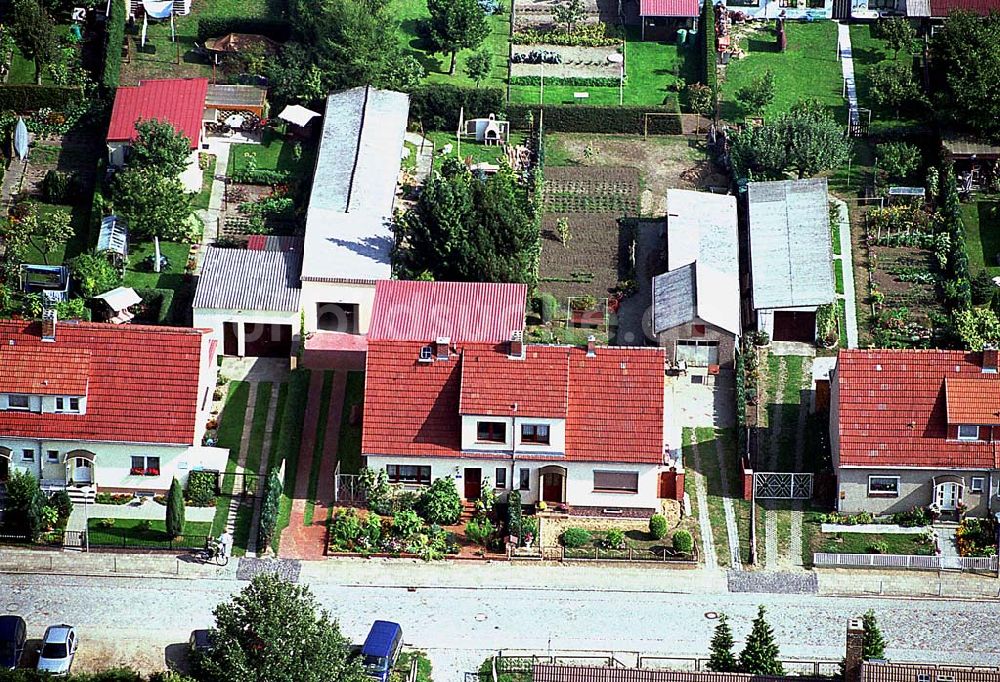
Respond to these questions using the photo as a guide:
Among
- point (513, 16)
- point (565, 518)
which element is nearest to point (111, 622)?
point (565, 518)

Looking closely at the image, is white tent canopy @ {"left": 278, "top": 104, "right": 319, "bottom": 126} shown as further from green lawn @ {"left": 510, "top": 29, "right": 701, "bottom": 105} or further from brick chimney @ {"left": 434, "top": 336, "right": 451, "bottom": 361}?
brick chimney @ {"left": 434, "top": 336, "right": 451, "bottom": 361}

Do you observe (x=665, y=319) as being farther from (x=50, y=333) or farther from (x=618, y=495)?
(x=50, y=333)

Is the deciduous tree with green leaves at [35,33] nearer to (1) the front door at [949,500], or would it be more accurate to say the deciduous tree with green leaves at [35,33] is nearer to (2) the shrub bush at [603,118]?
(2) the shrub bush at [603,118]

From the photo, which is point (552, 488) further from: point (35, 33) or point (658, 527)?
point (35, 33)

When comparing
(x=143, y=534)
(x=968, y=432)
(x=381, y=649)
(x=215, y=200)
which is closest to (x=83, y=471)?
(x=143, y=534)

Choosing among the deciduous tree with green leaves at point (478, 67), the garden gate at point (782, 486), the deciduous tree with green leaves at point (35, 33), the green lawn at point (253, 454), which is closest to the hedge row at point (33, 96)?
the deciduous tree with green leaves at point (35, 33)

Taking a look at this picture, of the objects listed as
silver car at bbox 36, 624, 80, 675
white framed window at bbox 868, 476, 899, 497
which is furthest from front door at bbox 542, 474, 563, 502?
silver car at bbox 36, 624, 80, 675
